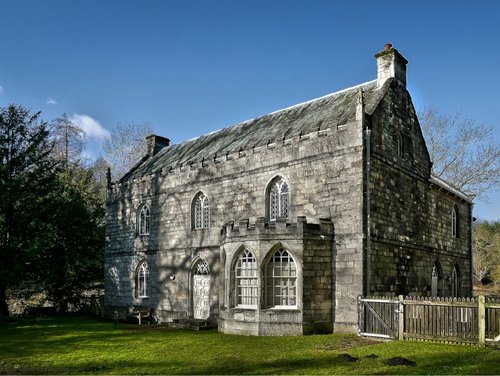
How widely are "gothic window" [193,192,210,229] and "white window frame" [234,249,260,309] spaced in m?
5.28

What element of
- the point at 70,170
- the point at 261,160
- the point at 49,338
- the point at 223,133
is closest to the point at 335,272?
the point at 261,160

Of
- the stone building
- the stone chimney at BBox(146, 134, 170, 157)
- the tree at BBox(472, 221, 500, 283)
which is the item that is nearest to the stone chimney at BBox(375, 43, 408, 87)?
the stone building

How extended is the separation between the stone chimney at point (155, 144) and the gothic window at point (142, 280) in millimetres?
8583

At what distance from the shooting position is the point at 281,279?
58.4 feet

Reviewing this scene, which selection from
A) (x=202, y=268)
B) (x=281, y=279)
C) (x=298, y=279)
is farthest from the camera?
(x=202, y=268)

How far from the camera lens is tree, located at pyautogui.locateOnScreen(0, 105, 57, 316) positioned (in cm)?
2616

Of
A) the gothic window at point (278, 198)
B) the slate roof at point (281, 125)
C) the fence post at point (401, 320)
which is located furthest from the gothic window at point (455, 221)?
the fence post at point (401, 320)

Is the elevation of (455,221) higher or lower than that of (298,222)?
higher

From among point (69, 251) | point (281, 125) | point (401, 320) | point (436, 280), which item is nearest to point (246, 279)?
point (401, 320)

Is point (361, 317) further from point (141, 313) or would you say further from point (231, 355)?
point (141, 313)

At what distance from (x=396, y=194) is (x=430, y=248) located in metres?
4.12

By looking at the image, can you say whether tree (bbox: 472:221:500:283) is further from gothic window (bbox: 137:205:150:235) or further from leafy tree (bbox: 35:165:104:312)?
leafy tree (bbox: 35:165:104:312)

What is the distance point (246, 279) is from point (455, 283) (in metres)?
12.9

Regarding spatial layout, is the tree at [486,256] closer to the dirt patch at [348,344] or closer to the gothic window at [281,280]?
the gothic window at [281,280]
